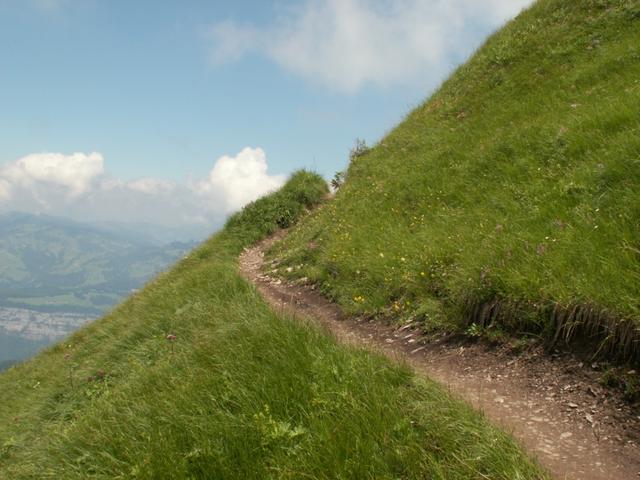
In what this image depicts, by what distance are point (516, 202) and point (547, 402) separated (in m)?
4.92

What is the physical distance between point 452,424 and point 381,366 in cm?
121

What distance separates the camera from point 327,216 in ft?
58.2

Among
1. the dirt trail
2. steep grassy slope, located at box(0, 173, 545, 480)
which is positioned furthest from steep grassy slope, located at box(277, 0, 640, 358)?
steep grassy slope, located at box(0, 173, 545, 480)

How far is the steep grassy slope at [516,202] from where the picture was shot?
6316 millimetres

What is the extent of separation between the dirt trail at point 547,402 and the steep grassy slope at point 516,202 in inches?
19.4

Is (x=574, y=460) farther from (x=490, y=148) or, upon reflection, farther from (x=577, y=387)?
(x=490, y=148)

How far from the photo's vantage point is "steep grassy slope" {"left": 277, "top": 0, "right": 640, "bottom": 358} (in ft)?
20.7

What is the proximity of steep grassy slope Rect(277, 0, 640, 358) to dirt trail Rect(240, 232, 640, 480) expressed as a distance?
49cm

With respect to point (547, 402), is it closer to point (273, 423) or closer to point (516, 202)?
point (273, 423)

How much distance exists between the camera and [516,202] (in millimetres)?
9383

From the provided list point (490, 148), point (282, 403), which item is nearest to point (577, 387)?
point (282, 403)

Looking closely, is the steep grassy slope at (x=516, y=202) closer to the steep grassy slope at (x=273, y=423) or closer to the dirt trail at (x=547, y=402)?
the dirt trail at (x=547, y=402)

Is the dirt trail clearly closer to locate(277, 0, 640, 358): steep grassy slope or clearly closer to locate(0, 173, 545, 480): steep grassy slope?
locate(277, 0, 640, 358): steep grassy slope

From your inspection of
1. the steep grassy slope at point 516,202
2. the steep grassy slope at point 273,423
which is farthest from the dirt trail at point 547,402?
the steep grassy slope at point 273,423
